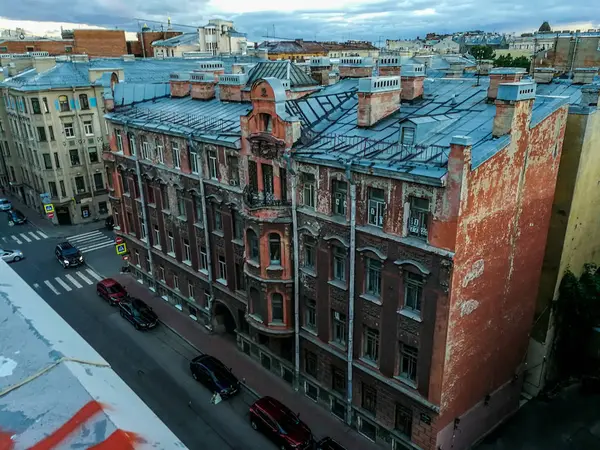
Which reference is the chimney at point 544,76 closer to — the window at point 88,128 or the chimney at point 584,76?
the chimney at point 584,76

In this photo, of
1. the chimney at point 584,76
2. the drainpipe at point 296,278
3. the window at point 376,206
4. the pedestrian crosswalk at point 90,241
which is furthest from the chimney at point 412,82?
the pedestrian crosswalk at point 90,241

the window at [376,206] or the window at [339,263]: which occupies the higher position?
the window at [376,206]

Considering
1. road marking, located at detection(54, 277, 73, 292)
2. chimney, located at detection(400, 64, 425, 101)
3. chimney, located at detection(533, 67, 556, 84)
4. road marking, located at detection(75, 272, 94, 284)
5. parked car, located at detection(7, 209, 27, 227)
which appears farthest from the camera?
parked car, located at detection(7, 209, 27, 227)

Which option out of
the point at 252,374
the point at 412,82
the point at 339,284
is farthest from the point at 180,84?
the point at 252,374

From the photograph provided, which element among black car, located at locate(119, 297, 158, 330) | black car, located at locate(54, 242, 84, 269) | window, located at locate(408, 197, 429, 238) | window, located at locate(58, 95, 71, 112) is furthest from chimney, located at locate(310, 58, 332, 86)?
window, located at locate(58, 95, 71, 112)

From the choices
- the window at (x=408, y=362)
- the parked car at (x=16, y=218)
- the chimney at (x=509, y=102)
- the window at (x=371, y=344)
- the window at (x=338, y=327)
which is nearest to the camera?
the chimney at (x=509, y=102)

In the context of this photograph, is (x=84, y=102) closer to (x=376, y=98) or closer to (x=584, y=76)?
(x=376, y=98)

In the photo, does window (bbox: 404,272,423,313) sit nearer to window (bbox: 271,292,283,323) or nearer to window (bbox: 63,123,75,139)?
window (bbox: 271,292,283,323)

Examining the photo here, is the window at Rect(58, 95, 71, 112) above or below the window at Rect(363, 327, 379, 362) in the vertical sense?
above
